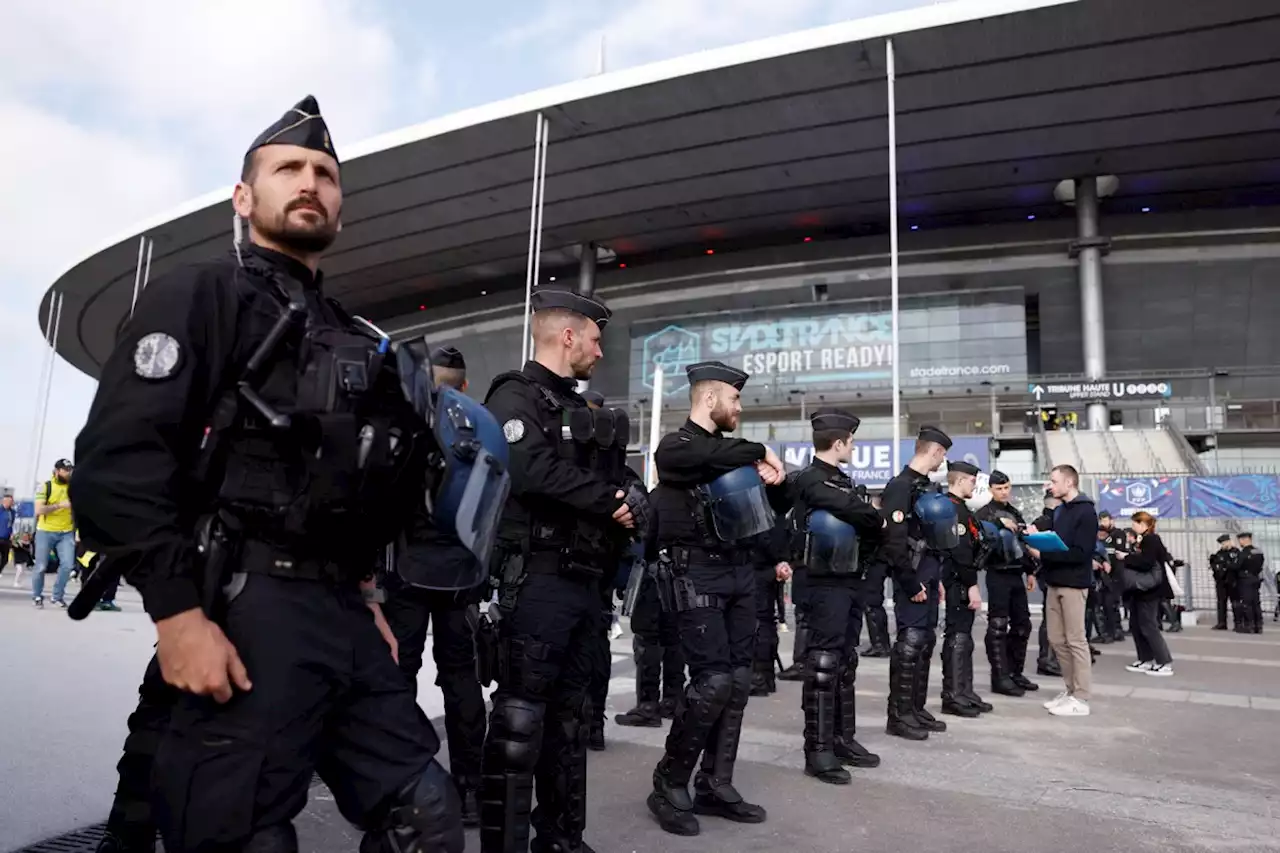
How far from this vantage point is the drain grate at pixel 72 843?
2986 mm

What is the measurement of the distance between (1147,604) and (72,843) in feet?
33.0

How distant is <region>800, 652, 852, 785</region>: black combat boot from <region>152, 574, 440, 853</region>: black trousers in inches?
129

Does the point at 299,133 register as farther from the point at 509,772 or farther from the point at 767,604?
the point at 767,604

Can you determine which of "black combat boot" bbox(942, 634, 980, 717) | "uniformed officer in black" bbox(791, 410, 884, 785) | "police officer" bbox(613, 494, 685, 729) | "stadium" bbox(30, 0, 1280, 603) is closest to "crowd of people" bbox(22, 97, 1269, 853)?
"uniformed officer in black" bbox(791, 410, 884, 785)

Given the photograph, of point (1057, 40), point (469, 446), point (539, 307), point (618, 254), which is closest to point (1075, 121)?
point (1057, 40)

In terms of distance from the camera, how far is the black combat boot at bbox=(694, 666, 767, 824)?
385cm

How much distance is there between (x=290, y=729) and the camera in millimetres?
1591

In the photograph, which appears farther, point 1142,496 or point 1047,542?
point 1142,496

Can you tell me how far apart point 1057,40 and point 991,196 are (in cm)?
894

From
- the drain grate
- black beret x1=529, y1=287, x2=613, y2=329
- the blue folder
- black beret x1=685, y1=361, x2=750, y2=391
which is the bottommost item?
the drain grate

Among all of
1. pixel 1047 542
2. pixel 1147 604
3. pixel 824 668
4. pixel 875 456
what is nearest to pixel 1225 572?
pixel 1147 604

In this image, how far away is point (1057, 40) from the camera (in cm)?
1938

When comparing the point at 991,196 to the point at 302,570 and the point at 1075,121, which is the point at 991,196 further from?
the point at 302,570

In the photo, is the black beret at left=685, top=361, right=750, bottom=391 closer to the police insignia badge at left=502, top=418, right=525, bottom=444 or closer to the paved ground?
the police insignia badge at left=502, top=418, right=525, bottom=444
